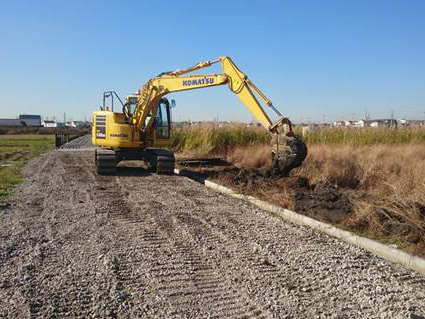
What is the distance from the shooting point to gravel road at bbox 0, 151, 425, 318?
430 centimetres

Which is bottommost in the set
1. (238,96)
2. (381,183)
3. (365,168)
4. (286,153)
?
(381,183)

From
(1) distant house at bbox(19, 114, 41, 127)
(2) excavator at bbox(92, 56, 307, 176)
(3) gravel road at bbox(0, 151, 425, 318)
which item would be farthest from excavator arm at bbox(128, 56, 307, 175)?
(1) distant house at bbox(19, 114, 41, 127)

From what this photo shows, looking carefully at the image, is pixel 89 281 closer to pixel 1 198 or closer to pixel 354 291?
pixel 354 291

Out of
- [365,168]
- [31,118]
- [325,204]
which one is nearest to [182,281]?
[325,204]

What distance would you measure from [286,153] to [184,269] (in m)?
5.72

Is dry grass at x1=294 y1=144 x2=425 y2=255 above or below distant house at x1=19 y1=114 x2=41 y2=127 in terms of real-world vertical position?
below

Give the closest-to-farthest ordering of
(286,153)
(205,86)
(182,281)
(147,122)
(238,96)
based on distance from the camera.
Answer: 1. (182,281)
2. (286,153)
3. (238,96)
4. (205,86)
5. (147,122)

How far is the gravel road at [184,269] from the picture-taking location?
14.1ft

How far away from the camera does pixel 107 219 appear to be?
8031 mm

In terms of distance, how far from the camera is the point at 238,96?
1209cm

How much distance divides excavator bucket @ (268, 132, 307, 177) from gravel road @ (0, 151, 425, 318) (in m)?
1.92

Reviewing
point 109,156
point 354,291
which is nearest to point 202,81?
point 109,156

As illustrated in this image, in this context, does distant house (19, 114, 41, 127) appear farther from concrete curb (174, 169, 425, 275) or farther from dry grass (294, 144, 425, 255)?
concrete curb (174, 169, 425, 275)

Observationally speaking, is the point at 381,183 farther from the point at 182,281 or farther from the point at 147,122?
the point at 147,122
